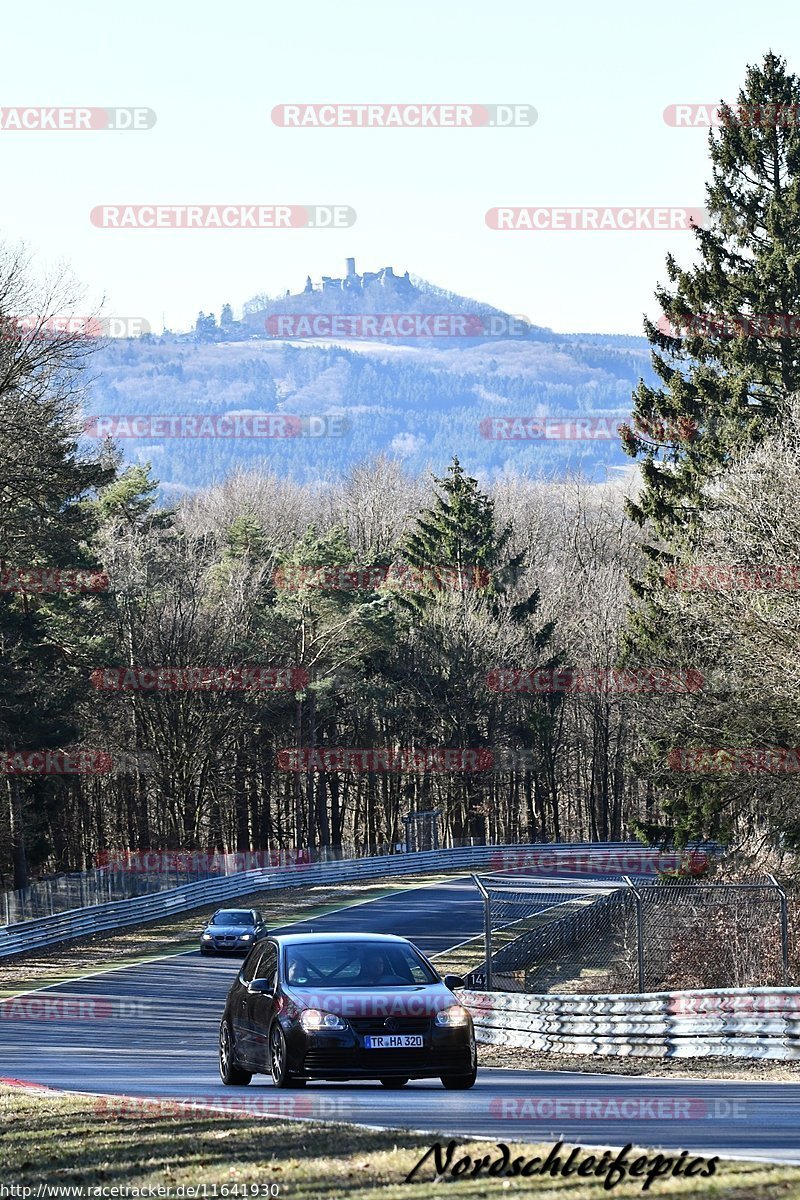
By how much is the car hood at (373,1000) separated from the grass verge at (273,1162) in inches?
98.5

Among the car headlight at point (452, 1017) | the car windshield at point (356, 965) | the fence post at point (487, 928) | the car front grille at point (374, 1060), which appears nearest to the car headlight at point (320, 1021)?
the car front grille at point (374, 1060)

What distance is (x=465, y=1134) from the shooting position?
34.3 ft

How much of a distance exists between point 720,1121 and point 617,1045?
945cm

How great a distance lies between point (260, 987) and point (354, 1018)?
4.05 ft

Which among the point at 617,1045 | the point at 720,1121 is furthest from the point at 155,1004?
the point at 720,1121

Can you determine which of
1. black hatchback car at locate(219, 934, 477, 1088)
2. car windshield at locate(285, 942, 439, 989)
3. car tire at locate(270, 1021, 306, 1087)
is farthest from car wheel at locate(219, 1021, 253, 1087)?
car windshield at locate(285, 942, 439, 989)

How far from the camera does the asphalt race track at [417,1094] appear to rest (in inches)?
423

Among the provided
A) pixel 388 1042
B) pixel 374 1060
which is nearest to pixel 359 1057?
pixel 374 1060

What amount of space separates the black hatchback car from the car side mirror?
0.5 inches

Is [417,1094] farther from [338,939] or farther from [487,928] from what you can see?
[487,928]

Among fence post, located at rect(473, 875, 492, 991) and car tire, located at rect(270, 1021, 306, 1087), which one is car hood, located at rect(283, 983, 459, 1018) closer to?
car tire, located at rect(270, 1021, 306, 1087)

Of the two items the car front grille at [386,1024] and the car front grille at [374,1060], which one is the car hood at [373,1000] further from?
the car front grille at [374,1060]

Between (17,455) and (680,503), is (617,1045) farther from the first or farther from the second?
(680,503)

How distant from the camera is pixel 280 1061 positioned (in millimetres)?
14125
